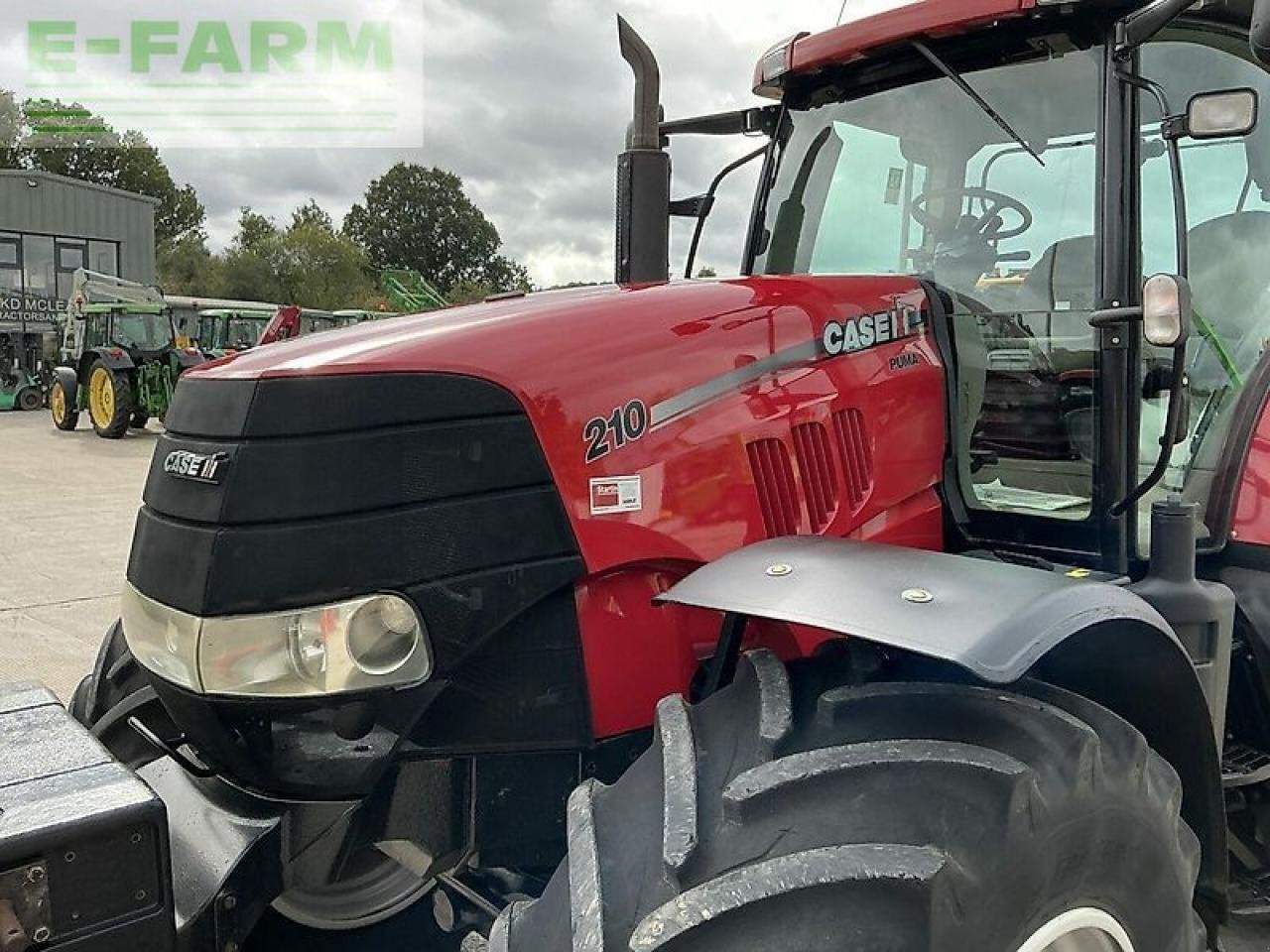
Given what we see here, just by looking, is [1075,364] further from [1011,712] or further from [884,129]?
[1011,712]

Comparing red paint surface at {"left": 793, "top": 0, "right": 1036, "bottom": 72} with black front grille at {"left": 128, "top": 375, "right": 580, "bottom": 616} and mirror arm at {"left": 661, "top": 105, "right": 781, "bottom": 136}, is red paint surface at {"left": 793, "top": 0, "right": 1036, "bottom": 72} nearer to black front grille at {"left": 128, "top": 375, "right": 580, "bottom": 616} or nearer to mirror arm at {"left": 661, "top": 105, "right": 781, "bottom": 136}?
mirror arm at {"left": 661, "top": 105, "right": 781, "bottom": 136}

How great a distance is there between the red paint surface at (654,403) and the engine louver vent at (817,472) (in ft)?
0.04

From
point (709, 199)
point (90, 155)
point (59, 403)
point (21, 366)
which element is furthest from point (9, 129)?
point (709, 199)

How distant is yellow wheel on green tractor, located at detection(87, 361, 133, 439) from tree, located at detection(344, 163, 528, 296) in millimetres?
48124

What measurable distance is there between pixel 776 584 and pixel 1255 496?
1443mm

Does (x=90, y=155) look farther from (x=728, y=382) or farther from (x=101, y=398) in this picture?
(x=728, y=382)

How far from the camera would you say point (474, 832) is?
6.08 ft

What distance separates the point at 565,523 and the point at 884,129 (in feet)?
4.64

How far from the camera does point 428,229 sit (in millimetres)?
65625

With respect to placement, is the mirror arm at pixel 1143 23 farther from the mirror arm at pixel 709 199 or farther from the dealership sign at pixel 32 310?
the dealership sign at pixel 32 310

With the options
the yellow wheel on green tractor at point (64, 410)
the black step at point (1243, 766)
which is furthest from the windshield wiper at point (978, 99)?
the yellow wheel on green tractor at point (64, 410)

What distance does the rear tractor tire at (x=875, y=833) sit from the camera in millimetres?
1317

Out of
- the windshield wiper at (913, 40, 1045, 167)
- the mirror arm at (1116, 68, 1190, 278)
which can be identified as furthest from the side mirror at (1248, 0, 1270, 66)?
the windshield wiper at (913, 40, 1045, 167)

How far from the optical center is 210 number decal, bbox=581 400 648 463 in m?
1.81
